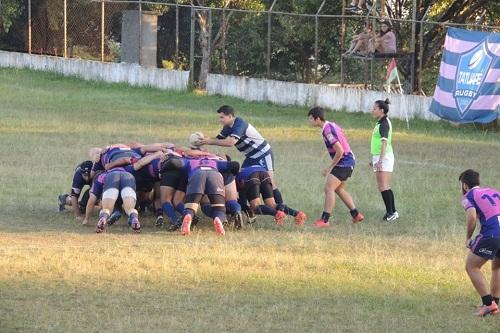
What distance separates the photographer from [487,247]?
10203 mm

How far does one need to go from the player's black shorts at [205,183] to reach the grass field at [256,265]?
536 mm

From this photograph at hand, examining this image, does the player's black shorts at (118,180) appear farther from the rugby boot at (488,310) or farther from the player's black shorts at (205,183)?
the rugby boot at (488,310)

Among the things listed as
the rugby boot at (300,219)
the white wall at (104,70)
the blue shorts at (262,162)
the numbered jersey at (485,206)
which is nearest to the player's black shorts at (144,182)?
the blue shorts at (262,162)

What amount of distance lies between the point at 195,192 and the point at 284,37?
28065 mm

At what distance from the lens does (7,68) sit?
160ft

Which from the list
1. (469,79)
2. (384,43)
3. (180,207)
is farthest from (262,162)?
(384,43)

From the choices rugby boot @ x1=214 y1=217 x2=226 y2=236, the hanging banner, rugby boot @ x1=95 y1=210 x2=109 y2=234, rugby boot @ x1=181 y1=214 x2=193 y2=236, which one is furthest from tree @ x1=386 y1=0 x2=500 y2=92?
rugby boot @ x1=95 y1=210 x2=109 y2=234

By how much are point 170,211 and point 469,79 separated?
51.5ft

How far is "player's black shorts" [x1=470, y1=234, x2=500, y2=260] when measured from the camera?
10.2 meters

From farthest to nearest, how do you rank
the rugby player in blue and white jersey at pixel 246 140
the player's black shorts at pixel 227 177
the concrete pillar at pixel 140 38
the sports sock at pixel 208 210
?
1. the concrete pillar at pixel 140 38
2. the rugby player in blue and white jersey at pixel 246 140
3. the player's black shorts at pixel 227 177
4. the sports sock at pixel 208 210

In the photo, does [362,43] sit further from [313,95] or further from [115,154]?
[115,154]

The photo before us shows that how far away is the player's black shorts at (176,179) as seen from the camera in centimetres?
1483

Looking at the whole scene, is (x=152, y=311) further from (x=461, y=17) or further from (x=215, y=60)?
(x=215, y=60)

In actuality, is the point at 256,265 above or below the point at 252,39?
below
